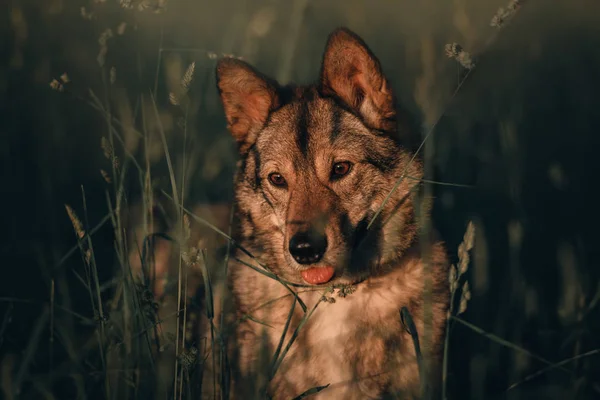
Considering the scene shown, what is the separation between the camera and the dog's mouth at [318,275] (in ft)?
10.1

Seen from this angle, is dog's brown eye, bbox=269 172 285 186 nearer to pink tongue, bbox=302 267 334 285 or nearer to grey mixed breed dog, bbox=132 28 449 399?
grey mixed breed dog, bbox=132 28 449 399

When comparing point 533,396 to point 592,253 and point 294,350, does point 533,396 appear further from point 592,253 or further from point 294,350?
point 592,253

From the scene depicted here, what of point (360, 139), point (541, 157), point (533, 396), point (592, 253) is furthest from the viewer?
point (541, 157)

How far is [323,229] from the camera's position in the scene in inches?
115

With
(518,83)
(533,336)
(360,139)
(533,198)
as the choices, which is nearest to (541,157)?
(533,198)

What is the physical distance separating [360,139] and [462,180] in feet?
6.90

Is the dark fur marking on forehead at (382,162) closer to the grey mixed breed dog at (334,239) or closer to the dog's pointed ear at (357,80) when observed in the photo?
the grey mixed breed dog at (334,239)

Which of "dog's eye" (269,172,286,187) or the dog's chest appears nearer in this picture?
the dog's chest

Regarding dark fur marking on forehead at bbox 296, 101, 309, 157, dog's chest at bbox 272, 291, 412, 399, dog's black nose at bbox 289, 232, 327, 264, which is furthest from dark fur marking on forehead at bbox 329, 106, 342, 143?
dog's chest at bbox 272, 291, 412, 399

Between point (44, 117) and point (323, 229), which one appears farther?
point (44, 117)

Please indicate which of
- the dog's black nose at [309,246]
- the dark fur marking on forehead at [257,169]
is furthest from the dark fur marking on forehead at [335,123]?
the dog's black nose at [309,246]

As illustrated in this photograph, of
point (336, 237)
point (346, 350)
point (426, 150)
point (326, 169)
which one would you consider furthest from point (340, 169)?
point (346, 350)

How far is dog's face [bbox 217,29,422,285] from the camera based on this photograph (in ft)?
9.95

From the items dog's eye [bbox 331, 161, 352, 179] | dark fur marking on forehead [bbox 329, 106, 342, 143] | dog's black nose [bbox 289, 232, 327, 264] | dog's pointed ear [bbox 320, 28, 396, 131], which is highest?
dog's pointed ear [bbox 320, 28, 396, 131]
